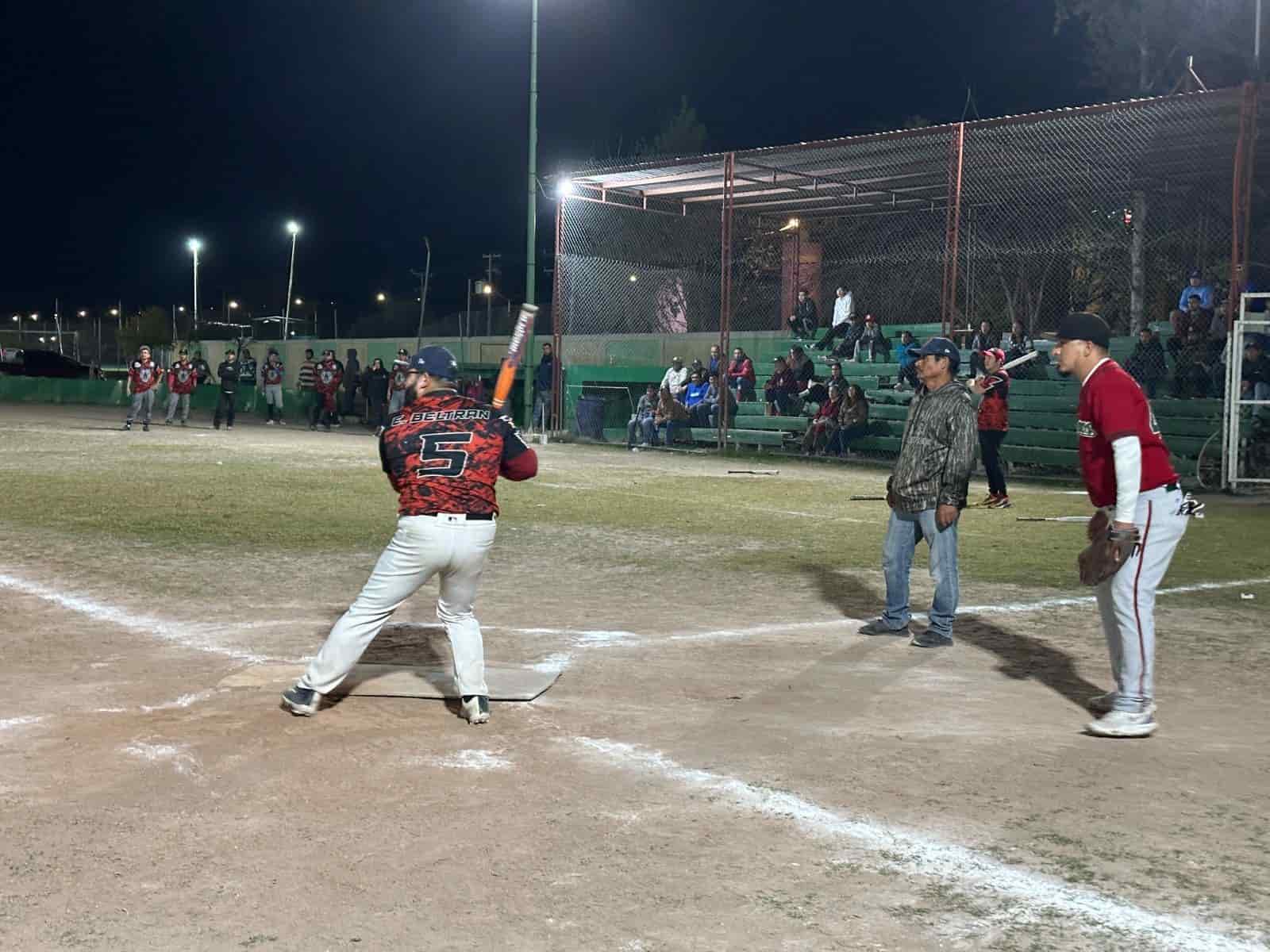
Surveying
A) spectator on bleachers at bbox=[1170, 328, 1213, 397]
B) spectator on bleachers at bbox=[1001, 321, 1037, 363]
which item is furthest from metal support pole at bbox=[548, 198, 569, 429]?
spectator on bleachers at bbox=[1170, 328, 1213, 397]

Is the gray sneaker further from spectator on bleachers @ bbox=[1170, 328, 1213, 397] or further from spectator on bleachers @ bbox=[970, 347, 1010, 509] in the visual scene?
spectator on bleachers @ bbox=[1170, 328, 1213, 397]

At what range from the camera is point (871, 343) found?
2677 centimetres

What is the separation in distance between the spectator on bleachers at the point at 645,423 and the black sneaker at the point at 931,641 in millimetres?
19847

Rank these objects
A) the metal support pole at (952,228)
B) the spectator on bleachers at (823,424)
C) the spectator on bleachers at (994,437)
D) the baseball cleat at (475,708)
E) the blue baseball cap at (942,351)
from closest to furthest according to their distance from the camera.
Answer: the baseball cleat at (475,708)
the blue baseball cap at (942,351)
the spectator on bleachers at (994,437)
the metal support pole at (952,228)
the spectator on bleachers at (823,424)

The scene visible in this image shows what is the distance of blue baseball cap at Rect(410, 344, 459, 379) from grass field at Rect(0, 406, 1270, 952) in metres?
1.50

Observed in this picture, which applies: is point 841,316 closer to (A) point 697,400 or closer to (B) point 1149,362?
(A) point 697,400

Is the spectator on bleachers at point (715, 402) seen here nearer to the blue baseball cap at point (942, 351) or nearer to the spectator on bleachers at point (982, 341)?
the spectator on bleachers at point (982, 341)

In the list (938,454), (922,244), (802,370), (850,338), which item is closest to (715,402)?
(802,370)

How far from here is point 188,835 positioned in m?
4.29

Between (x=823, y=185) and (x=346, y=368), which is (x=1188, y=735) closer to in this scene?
(x=823, y=185)

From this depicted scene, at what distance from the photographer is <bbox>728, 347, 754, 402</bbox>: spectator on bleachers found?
27297 mm

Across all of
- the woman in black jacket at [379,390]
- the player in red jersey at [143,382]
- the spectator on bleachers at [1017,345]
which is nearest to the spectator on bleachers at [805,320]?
the spectator on bleachers at [1017,345]

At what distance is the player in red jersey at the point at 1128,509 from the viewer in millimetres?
5719

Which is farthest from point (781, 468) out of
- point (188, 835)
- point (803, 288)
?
point (188, 835)
